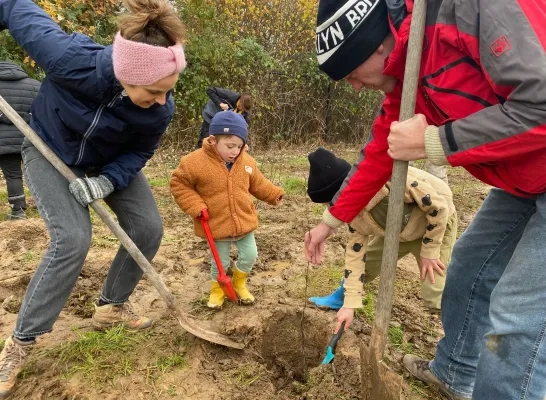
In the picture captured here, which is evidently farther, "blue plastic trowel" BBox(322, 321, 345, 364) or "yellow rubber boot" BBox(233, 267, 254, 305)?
"yellow rubber boot" BBox(233, 267, 254, 305)

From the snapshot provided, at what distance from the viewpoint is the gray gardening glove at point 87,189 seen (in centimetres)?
236

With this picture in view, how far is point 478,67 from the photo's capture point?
1452 millimetres

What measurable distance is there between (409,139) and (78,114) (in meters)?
1.64

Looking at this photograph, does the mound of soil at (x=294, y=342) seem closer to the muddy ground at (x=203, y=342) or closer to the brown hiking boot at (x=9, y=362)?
the muddy ground at (x=203, y=342)

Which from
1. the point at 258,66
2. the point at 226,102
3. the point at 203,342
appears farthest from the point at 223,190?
the point at 258,66

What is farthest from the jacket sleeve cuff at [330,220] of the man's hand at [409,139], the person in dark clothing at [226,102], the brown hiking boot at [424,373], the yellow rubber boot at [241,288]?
the person in dark clothing at [226,102]

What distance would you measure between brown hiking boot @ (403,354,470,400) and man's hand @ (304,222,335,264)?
87 centimetres

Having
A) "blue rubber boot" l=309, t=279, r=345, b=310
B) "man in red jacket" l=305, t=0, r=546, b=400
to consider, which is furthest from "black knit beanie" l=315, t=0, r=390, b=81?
"blue rubber boot" l=309, t=279, r=345, b=310

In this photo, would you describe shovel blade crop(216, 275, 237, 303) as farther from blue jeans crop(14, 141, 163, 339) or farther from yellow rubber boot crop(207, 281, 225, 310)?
blue jeans crop(14, 141, 163, 339)

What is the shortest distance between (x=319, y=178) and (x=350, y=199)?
1.81 ft

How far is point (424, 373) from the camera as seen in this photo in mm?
2533

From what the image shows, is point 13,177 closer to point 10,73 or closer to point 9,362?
point 10,73

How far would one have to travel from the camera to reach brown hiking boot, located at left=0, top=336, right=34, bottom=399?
7.72ft

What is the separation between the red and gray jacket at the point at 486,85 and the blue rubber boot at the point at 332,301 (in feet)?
5.99
